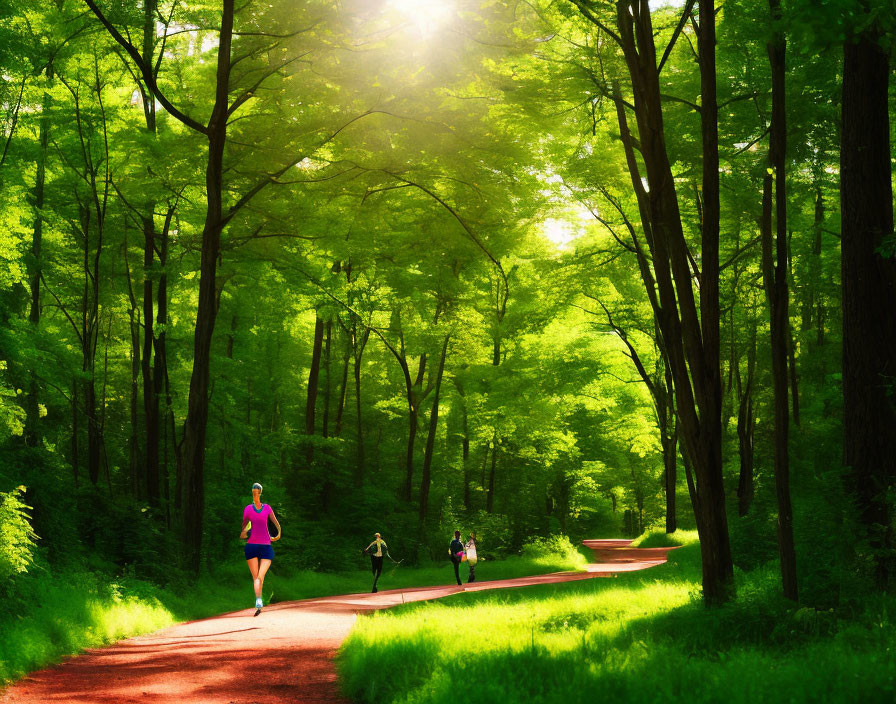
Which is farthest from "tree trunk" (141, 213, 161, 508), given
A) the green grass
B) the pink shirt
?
the green grass

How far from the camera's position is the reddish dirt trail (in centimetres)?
646

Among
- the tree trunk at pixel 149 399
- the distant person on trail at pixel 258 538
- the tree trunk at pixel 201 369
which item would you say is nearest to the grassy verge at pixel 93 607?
the tree trunk at pixel 201 369

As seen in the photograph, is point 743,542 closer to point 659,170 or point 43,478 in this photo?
point 659,170

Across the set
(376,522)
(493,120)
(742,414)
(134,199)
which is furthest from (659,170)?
(376,522)

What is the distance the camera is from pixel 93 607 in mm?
9922

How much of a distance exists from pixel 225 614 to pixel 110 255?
43.2 ft

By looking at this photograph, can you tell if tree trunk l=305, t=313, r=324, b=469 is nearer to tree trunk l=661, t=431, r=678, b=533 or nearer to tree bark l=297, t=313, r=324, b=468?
tree bark l=297, t=313, r=324, b=468

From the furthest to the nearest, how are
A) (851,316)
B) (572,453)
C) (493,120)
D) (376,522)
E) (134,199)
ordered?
(572,453) → (376,522) → (134,199) → (493,120) → (851,316)

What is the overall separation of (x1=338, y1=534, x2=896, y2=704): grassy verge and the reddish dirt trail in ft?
1.78

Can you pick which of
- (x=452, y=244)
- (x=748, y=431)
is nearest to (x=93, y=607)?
(x=452, y=244)

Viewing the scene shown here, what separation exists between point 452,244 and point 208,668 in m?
9.95

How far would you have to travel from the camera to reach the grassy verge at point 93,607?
25.9 feet

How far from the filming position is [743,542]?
1396cm

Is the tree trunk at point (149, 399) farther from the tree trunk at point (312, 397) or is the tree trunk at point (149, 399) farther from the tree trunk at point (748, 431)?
the tree trunk at point (748, 431)
